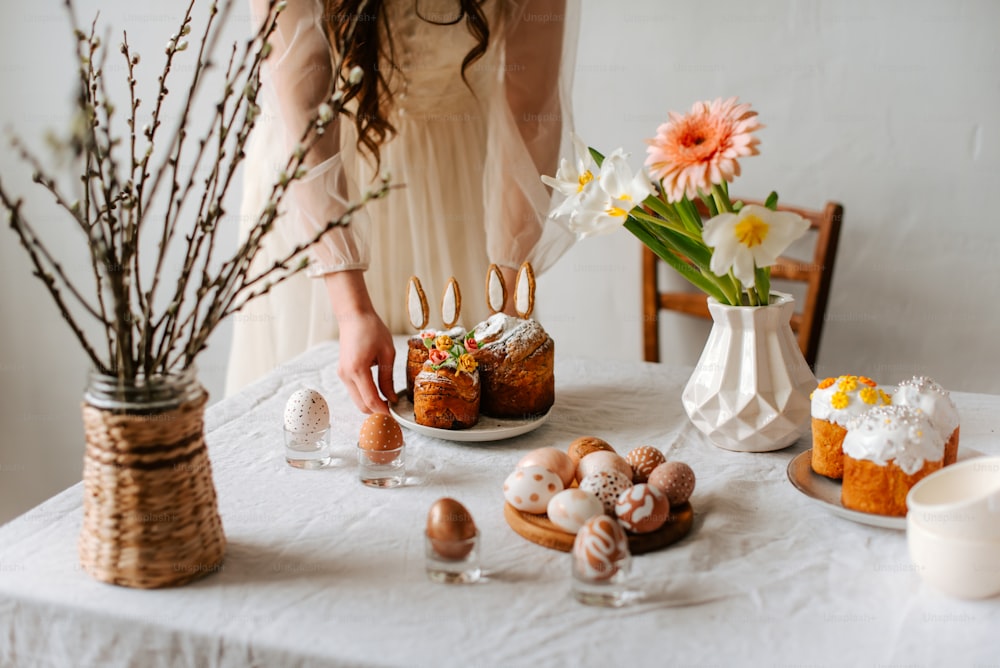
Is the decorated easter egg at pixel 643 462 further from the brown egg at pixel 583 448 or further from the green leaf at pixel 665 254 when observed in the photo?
the green leaf at pixel 665 254

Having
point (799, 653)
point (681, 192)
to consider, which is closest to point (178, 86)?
point (681, 192)

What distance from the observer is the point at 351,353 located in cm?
134

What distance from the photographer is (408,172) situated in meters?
1.88

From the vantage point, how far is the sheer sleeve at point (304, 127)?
1467mm

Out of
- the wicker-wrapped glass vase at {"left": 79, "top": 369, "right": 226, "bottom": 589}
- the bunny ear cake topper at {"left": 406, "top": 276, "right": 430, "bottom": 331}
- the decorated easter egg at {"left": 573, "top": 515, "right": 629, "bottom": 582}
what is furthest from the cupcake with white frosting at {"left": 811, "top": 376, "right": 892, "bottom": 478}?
the wicker-wrapped glass vase at {"left": 79, "top": 369, "right": 226, "bottom": 589}

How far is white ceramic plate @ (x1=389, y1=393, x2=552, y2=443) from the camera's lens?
1.20 m

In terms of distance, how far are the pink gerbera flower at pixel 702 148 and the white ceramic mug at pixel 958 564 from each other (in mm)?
433

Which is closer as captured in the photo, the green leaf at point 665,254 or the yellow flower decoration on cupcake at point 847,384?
the yellow flower decoration on cupcake at point 847,384

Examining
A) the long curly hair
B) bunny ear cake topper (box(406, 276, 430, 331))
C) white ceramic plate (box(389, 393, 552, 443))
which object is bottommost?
white ceramic plate (box(389, 393, 552, 443))

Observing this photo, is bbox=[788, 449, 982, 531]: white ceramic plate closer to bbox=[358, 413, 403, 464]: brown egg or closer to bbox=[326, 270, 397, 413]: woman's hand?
bbox=[358, 413, 403, 464]: brown egg

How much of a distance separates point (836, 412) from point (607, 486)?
30 cm

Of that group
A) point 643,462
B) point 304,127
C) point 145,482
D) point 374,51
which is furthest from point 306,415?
point 374,51

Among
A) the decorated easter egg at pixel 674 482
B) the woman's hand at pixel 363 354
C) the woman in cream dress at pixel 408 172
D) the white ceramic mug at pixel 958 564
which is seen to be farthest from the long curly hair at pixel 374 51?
the white ceramic mug at pixel 958 564

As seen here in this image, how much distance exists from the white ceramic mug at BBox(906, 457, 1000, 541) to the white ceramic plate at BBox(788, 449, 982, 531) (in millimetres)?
39
